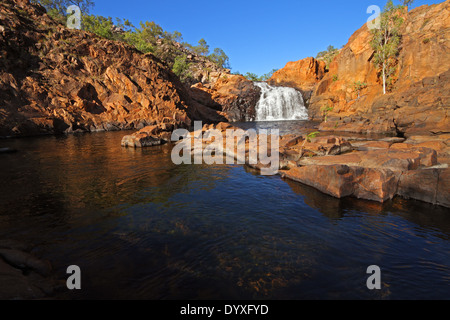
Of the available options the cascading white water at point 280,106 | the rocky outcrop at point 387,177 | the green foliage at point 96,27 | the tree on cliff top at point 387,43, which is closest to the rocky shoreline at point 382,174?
the rocky outcrop at point 387,177

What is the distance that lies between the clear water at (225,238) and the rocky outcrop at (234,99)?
171ft

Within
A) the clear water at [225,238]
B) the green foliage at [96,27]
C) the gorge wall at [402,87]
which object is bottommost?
the clear water at [225,238]

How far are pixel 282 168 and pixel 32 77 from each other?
4352 centimetres

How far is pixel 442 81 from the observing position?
25188mm

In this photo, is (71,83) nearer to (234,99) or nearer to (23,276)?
(234,99)

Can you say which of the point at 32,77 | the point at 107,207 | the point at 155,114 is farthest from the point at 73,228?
the point at 32,77

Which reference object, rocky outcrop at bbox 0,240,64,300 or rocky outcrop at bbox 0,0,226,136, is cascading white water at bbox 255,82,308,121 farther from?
rocky outcrop at bbox 0,240,64,300

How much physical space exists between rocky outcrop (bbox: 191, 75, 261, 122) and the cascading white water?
6.74 ft

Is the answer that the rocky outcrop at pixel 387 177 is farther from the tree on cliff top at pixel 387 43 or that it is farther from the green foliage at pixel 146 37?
the green foliage at pixel 146 37

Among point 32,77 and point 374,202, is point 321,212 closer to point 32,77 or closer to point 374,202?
point 374,202

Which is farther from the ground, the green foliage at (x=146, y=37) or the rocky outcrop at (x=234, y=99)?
the green foliage at (x=146, y=37)

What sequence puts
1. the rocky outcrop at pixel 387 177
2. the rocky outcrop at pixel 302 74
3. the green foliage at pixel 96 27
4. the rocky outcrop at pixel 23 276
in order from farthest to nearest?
the rocky outcrop at pixel 302 74
the green foliage at pixel 96 27
the rocky outcrop at pixel 387 177
the rocky outcrop at pixel 23 276

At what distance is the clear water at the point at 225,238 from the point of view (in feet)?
15.7

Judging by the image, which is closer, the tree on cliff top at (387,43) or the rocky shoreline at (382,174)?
the rocky shoreline at (382,174)
